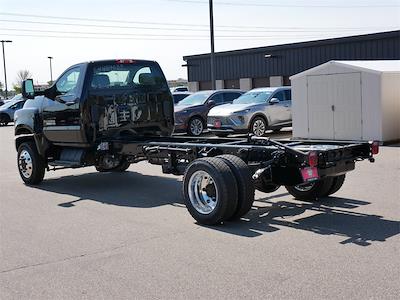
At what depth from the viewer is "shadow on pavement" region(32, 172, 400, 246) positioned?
20.9 ft

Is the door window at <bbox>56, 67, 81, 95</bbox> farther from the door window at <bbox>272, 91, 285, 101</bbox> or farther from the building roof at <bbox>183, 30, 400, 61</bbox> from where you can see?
the building roof at <bbox>183, 30, 400, 61</bbox>

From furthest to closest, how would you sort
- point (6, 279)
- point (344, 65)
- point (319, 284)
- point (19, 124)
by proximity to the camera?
1. point (344, 65)
2. point (19, 124)
3. point (6, 279)
4. point (319, 284)

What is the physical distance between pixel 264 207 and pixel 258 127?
10.1 metres

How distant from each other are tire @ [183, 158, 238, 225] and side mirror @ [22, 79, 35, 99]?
14.6 feet

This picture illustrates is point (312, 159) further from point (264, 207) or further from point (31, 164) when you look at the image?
point (31, 164)

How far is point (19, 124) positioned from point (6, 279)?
635cm

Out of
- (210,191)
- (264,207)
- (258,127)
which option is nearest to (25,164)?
(210,191)

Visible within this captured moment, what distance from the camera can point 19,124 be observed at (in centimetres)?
1099

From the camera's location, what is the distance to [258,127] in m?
17.7

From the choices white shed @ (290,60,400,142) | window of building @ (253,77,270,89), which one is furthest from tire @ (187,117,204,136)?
window of building @ (253,77,270,89)

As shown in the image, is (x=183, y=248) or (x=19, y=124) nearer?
(x=183, y=248)

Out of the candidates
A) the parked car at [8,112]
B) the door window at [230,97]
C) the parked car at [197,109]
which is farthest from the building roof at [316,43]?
the parked car at [8,112]

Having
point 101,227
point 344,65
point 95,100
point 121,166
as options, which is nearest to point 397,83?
point 344,65

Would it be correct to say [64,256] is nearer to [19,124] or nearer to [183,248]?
[183,248]
